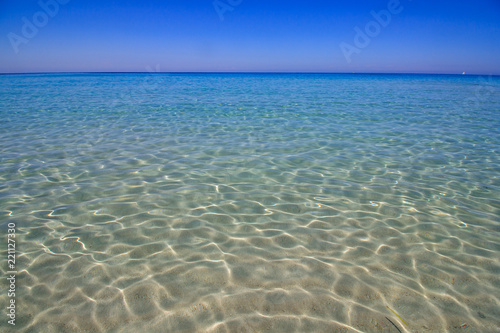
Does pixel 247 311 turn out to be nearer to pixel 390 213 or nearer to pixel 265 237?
pixel 265 237

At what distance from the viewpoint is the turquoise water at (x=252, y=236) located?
235cm

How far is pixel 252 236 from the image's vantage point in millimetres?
3436

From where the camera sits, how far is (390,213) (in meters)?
3.99

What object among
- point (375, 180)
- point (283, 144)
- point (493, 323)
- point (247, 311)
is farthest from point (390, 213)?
point (283, 144)

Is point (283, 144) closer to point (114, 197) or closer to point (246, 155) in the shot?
point (246, 155)

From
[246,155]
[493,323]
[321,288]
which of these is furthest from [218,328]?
[246,155]

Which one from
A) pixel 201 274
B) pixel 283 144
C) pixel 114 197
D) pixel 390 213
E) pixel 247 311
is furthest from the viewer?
pixel 283 144

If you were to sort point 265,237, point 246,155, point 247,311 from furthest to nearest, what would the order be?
point 246,155 < point 265,237 < point 247,311

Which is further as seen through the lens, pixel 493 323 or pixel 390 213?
pixel 390 213

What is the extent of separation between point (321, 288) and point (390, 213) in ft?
6.46

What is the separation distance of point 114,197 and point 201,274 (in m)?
2.36

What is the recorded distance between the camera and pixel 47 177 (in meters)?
5.14

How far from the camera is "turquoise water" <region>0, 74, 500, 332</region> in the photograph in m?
2.35

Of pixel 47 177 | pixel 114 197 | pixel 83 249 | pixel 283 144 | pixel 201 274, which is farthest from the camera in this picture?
pixel 283 144
